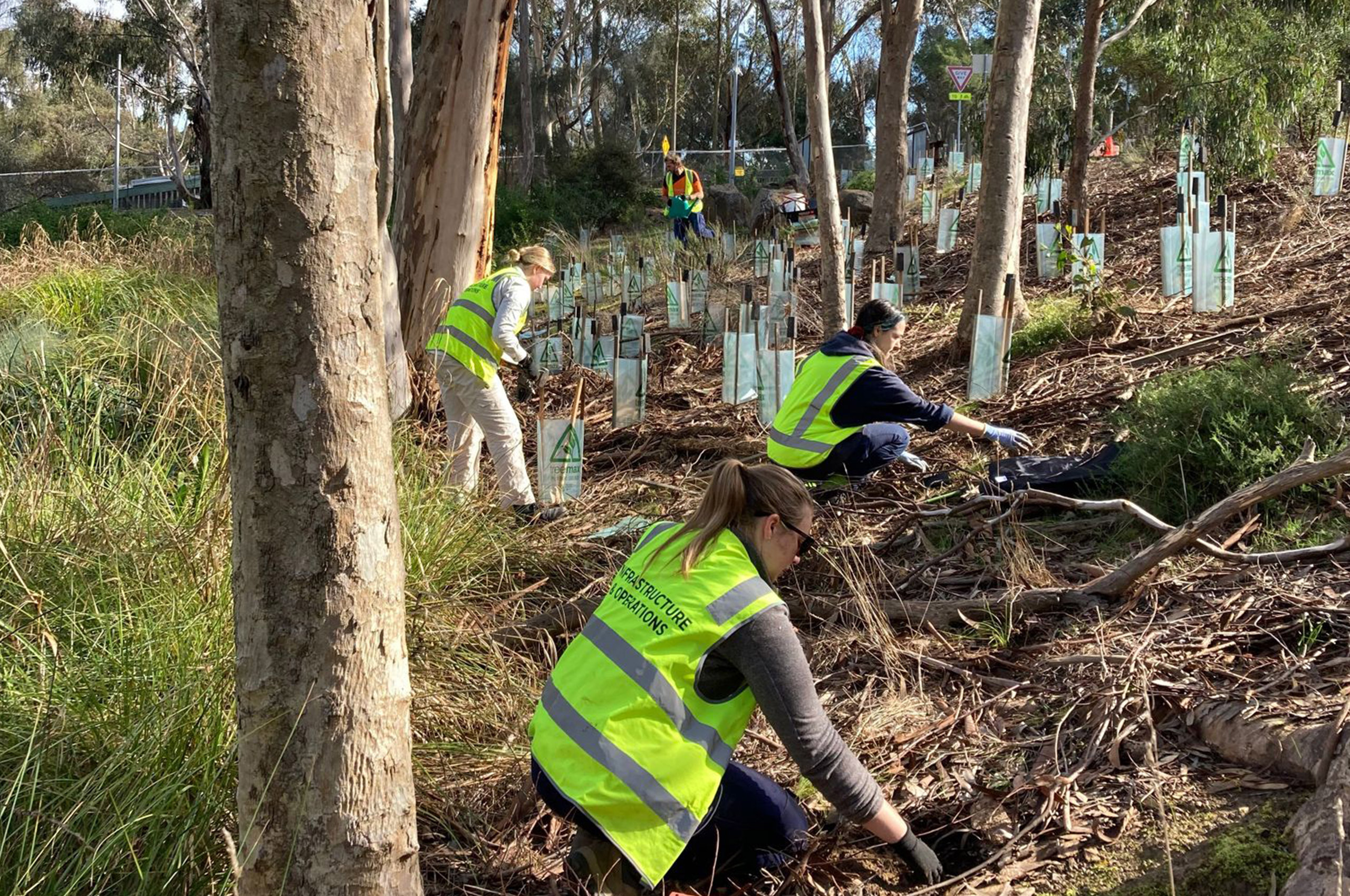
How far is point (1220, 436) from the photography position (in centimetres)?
464

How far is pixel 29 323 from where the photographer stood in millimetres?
7691

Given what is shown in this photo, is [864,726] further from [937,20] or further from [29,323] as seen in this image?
[937,20]

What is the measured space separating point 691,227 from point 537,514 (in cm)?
1104

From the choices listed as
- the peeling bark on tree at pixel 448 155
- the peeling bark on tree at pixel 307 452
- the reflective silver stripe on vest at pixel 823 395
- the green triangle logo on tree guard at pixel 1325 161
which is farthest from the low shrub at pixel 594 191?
the peeling bark on tree at pixel 307 452

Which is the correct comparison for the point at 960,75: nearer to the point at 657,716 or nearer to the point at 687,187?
the point at 687,187

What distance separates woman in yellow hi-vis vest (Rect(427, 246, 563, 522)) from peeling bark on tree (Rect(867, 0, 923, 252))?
5.92 m

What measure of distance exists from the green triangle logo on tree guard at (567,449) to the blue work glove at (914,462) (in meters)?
1.50

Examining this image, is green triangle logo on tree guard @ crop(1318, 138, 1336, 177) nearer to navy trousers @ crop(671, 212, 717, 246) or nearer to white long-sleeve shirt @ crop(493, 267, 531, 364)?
white long-sleeve shirt @ crop(493, 267, 531, 364)

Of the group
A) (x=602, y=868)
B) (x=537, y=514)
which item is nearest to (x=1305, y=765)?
(x=602, y=868)

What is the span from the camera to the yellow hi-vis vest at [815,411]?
5.21 m

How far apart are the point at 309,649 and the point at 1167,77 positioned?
16.1 m

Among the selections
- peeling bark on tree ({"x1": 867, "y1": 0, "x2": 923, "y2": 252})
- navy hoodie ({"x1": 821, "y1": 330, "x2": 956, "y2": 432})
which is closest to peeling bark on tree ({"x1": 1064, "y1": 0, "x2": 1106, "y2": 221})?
peeling bark on tree ({"x1": 867, "y1": 0, "x2": 923, "y2": 252})

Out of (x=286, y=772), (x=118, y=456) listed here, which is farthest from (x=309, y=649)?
(x=118, y=456)

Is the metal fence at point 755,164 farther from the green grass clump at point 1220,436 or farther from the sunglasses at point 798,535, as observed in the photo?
the sunglasses at point 798,535
